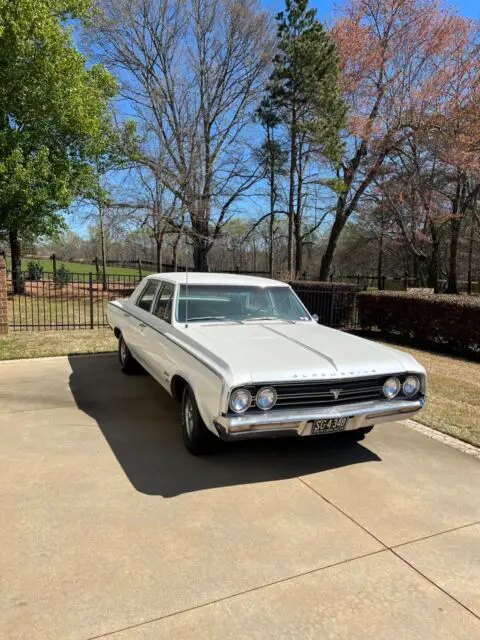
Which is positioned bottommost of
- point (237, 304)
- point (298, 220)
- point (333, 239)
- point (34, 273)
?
point (237, 304)

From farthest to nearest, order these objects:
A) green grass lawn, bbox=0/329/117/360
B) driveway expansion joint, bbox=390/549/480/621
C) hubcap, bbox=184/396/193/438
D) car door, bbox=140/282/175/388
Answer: green grass lawn, bbox=0/329/117/360, car door, bbox=140/282/175/388, hubcap, bbox=184/396/193/438, driveway expansion joint, bbox=390/549/480/621

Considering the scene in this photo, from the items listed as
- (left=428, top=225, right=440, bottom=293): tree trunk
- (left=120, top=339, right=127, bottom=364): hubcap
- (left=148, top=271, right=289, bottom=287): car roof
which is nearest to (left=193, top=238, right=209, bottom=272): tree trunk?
(left=428, top=225, right=440, bottom=293): tree trunk

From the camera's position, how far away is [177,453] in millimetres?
4090

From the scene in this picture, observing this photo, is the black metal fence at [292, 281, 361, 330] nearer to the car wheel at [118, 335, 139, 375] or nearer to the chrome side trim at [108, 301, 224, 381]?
the car wheel at [118, 335, 139, 375]

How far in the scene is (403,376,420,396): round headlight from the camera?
3979 mm

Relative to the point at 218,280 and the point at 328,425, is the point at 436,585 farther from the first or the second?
the point at 218,280

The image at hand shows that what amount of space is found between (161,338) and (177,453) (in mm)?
1232

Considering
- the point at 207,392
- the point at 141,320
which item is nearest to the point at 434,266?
the point at 141,320

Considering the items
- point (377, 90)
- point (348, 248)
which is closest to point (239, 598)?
point (377, 90)

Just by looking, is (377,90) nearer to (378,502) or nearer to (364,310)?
(364,310)

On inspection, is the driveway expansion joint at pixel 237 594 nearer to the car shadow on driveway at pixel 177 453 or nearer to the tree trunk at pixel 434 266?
the car shadow on driveway at pixel 177 453

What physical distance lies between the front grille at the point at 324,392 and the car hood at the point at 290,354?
7 centimetres

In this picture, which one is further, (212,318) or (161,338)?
(212,318)

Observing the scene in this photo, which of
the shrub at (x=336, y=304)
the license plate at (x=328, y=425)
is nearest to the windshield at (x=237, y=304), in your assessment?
the license plate at (x=328, y=425)
